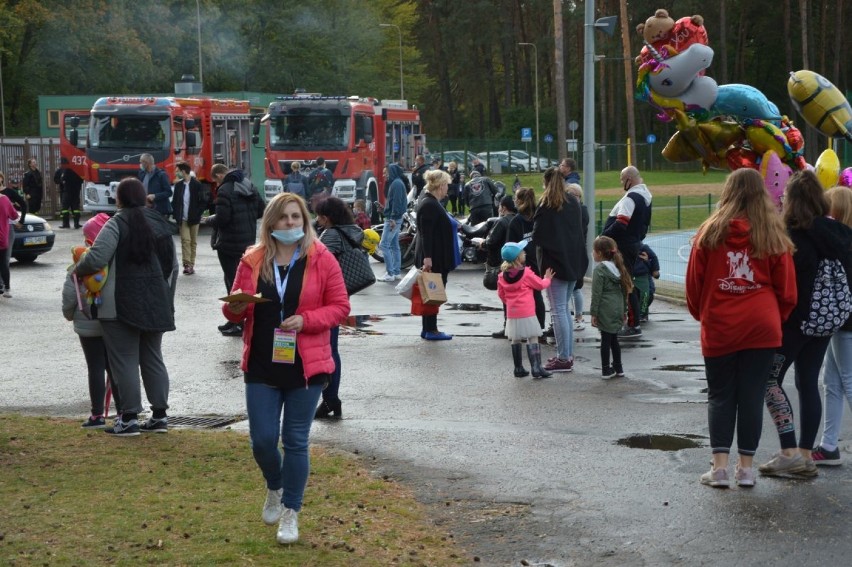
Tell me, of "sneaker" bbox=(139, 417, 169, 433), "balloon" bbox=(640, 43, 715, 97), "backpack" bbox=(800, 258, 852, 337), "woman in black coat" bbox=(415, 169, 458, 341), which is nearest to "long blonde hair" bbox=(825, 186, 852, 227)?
"backpack" bbox=(800, 258, 852, 337)

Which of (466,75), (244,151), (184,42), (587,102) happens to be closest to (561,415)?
(587,102)

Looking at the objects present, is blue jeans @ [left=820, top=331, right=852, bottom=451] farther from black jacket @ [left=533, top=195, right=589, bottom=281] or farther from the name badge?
black jacket @ [left=533, top=195, right=589, bottom=281]

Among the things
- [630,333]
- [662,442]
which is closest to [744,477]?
[662,442]

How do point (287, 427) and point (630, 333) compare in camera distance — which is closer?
point (287, 427)

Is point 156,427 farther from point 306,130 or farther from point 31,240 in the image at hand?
point 306,130

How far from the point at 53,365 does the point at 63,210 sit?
2060 cm

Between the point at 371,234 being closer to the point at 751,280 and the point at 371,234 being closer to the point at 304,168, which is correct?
the point at 751,280

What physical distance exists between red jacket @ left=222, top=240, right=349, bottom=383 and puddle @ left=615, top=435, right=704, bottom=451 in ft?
10.2

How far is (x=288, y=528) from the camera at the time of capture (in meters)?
Result: 6.40

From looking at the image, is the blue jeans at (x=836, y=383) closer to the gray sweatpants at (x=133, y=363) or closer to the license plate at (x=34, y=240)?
the gray sweatpants at (x=133, y=363)

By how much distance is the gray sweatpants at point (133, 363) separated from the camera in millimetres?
8953

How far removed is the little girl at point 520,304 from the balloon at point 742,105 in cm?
388

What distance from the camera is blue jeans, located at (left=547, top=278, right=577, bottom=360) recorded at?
11.9 meters

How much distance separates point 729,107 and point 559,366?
13.8ft
